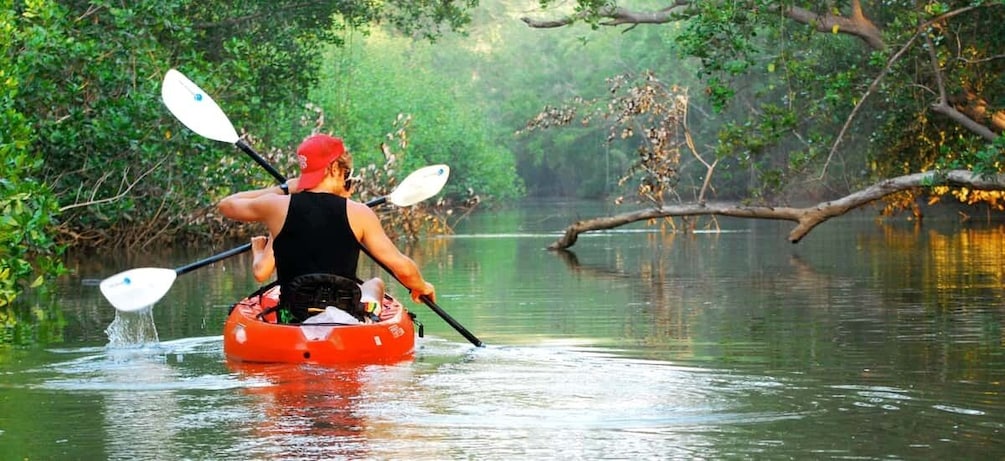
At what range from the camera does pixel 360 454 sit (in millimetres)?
7098

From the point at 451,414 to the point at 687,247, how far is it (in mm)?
19494

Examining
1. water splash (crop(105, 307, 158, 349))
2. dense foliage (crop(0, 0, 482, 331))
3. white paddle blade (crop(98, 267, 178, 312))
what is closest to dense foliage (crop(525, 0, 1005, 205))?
dense foliage (crop(0, 0, 482, 331))

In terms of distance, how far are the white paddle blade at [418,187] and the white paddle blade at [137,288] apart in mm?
1862

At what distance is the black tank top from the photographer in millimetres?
10180

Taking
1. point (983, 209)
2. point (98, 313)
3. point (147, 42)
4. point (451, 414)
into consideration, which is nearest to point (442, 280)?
point (98, 313)

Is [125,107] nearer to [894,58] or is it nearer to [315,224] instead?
[894,58]

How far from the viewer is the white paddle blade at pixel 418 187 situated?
41.1ft

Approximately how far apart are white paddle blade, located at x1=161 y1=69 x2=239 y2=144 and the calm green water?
1.48 metres

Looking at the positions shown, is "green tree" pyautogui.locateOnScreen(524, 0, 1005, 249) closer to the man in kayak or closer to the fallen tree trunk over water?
the fallen tree trunk over water

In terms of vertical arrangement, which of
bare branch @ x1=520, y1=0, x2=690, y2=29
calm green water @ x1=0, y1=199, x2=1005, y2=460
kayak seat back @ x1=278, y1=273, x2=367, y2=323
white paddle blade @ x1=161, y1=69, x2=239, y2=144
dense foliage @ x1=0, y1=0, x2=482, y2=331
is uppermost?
bare branch @ x1=520, y1=0, x2=690, y2=29

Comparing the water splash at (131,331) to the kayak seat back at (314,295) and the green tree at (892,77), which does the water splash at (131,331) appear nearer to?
the kayak seat back at (314,295)

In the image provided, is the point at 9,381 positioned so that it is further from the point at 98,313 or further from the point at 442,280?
the point at 442,280

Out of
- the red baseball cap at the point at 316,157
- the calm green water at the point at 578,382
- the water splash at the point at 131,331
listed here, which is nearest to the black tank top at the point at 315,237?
the red baseball cap at the point at 316,157

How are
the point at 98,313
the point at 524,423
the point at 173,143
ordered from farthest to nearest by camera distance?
the point at 173,143 < the point at 98,313 < the point at 524,423
